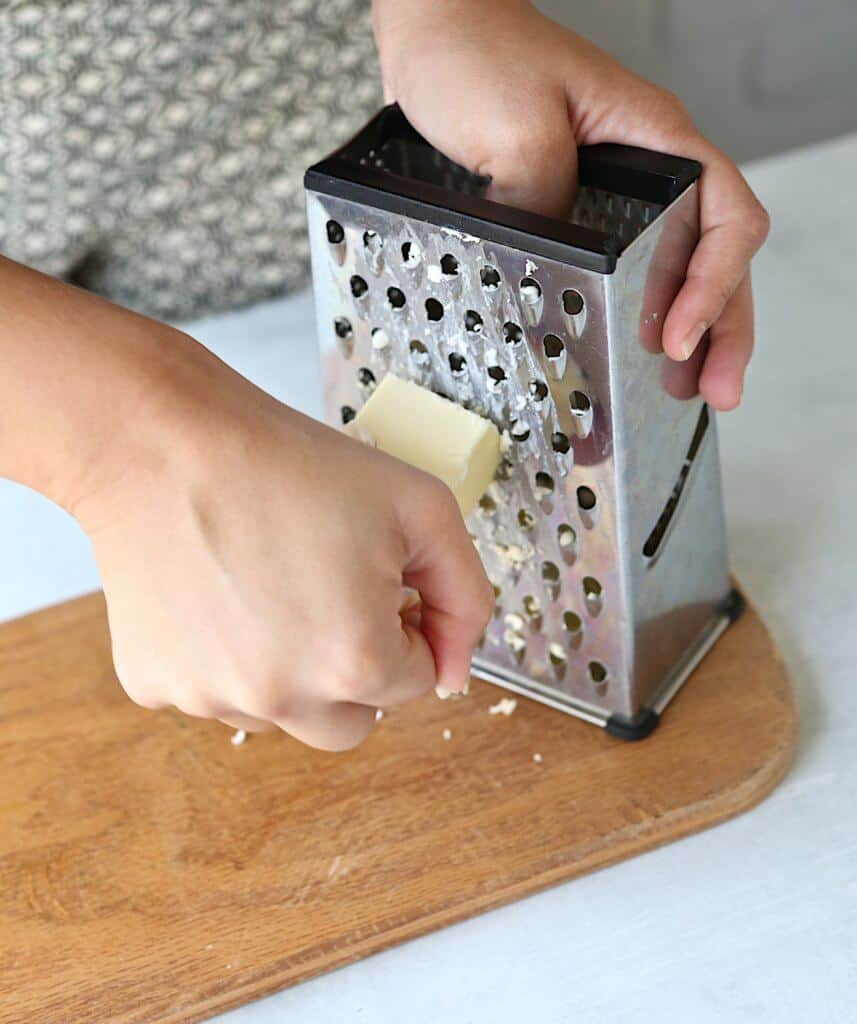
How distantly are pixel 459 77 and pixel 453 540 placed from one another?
12.6 inches

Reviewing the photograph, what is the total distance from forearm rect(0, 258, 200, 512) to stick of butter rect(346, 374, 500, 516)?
0.16m

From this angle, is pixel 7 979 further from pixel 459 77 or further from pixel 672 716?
pixel 459 77

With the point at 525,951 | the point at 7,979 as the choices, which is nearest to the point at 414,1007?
the point at 525,951

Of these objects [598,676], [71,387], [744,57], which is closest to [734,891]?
[598,676]

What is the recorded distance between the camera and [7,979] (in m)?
0.74

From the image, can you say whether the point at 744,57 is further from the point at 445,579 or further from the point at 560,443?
the point at 445,579

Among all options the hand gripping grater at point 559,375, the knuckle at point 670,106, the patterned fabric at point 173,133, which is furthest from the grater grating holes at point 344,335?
the patterned fabric at point 173,133

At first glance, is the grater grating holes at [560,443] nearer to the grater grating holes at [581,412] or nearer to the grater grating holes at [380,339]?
the grater grating holes at [581,412]

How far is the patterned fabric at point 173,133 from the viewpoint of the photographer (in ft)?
3.71

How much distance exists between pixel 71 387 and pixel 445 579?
0.67 feet

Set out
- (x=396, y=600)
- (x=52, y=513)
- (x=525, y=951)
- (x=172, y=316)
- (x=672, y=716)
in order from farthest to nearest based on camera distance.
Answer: (x=172, y=316)
(x=52, y=513)
(x=672, y=716)
(x=525, y=951)
(x=396, y=600)

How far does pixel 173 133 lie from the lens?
47.7 inches

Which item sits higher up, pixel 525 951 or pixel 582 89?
pixel 582 89

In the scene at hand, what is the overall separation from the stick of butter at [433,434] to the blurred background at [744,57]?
3.90 feet
